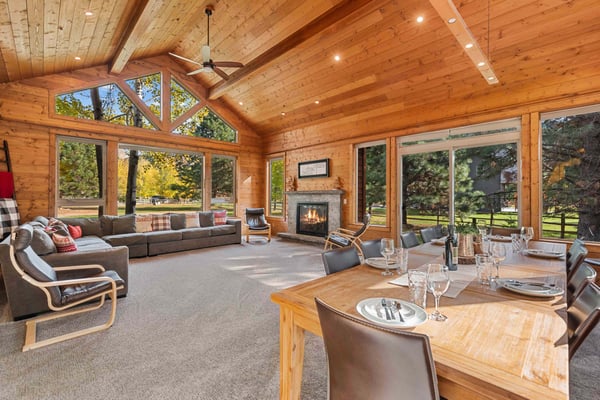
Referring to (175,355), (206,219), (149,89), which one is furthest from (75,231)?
(175,355)

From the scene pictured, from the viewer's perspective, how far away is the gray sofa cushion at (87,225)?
17.2 feet

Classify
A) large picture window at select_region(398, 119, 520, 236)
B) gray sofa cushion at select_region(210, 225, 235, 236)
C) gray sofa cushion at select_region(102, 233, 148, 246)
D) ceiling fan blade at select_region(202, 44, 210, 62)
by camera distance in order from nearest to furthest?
ceiling fan blade at select_region(202, 44, 210, 62) < large picture window at select_region(398, 119, 520, 236) < gray sofa cushion at select_region(102, 233, 148, 246) < gray sofa cushion at select_region(210, 225, 235, 236)

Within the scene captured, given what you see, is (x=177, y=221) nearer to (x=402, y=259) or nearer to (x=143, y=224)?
(x=143, y=224)

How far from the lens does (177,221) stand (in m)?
6.33

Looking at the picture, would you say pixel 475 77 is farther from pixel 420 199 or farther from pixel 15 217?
pixel 15 217

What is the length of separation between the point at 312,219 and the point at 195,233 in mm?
2962

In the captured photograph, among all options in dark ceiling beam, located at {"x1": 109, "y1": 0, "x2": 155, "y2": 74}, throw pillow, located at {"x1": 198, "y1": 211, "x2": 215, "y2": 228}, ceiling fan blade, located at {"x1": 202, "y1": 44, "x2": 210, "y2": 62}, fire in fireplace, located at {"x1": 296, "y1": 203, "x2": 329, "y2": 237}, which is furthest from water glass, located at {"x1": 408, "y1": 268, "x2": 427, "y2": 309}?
throw pillow, located at {"x1": 198, "y1": 211, "x2": 215, "y2": 228}

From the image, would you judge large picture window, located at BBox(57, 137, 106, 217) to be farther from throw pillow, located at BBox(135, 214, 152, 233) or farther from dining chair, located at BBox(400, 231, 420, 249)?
dining chair, located at BBox(400, 231, 420, 249)

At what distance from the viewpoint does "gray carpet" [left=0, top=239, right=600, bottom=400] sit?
5.74 ft

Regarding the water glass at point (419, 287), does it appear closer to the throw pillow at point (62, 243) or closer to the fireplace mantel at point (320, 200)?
the throw pillow at point (62, 243)

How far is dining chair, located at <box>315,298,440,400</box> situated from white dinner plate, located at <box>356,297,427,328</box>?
221 mm

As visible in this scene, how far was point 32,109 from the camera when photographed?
17.5 ft

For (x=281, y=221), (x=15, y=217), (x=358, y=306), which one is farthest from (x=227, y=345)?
(x=281, y=221)

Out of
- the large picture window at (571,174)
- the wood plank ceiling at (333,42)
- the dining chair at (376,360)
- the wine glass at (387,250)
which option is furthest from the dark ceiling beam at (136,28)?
the large picture window at (571,174)
